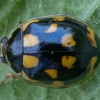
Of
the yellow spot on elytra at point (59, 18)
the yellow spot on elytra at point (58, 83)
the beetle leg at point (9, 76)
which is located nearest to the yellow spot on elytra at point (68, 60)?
the yellow spot on elytra at point (58, 83)

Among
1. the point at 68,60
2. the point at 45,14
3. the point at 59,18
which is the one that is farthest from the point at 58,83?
the point at 45,14

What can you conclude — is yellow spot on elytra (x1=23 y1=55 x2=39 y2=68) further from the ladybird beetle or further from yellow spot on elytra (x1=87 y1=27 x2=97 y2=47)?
yellow spot on elytra (x1=87 y1=27 x2=97 y2=47)

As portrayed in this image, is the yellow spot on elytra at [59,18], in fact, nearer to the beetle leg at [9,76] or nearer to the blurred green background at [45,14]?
the blurred green background at [45,14]

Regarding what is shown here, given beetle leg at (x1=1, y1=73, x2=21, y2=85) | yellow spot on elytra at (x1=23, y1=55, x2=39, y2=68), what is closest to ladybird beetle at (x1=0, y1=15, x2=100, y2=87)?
yellow spot on elytra at (x1=23, y1=55, x2=39, y2=68)

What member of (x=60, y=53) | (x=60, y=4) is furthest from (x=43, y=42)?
(x=60, y=4)

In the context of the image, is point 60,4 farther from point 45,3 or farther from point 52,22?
point 52,22

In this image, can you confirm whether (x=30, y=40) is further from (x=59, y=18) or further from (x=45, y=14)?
(x=45, y=14)
